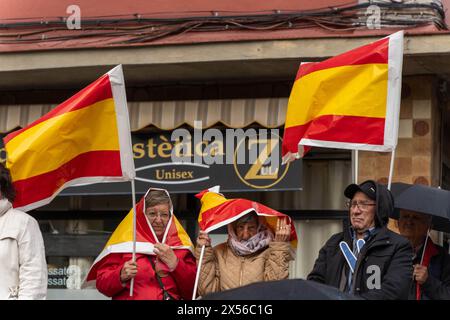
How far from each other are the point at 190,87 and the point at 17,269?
620cm

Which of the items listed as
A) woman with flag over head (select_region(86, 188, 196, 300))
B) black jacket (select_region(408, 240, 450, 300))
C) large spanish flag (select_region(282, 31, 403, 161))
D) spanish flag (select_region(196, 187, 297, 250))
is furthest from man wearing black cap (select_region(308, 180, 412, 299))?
woman with flag over head (select_region(86, 188, 196, 300))

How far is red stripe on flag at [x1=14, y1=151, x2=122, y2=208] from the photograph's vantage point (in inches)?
392

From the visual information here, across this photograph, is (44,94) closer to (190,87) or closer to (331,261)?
(190,87)

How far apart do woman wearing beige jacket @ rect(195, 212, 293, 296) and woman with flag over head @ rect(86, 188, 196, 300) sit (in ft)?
0.73

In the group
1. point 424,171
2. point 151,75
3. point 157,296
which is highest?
point 151,75

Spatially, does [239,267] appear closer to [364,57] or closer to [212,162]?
[364,57]

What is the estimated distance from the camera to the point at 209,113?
14391 millimetres

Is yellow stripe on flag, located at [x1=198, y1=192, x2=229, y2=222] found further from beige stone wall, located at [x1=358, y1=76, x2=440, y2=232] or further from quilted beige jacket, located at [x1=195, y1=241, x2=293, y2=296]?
beige stone wall, located at [x1=358, y1=76, x2=440, y2=232]

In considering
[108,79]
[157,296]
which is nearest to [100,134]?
[108,79]

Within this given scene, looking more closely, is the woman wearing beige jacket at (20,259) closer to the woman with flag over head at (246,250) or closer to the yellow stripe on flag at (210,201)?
the woman with flag over head at (246,250)

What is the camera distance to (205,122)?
14.4 meters

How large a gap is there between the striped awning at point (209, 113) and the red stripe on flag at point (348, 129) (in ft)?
12.9

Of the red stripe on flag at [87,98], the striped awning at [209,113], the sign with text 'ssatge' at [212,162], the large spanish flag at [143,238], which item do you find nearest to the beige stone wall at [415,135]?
the sign with text 'ssatge' at [212,162]

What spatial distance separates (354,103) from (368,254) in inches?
62.7
